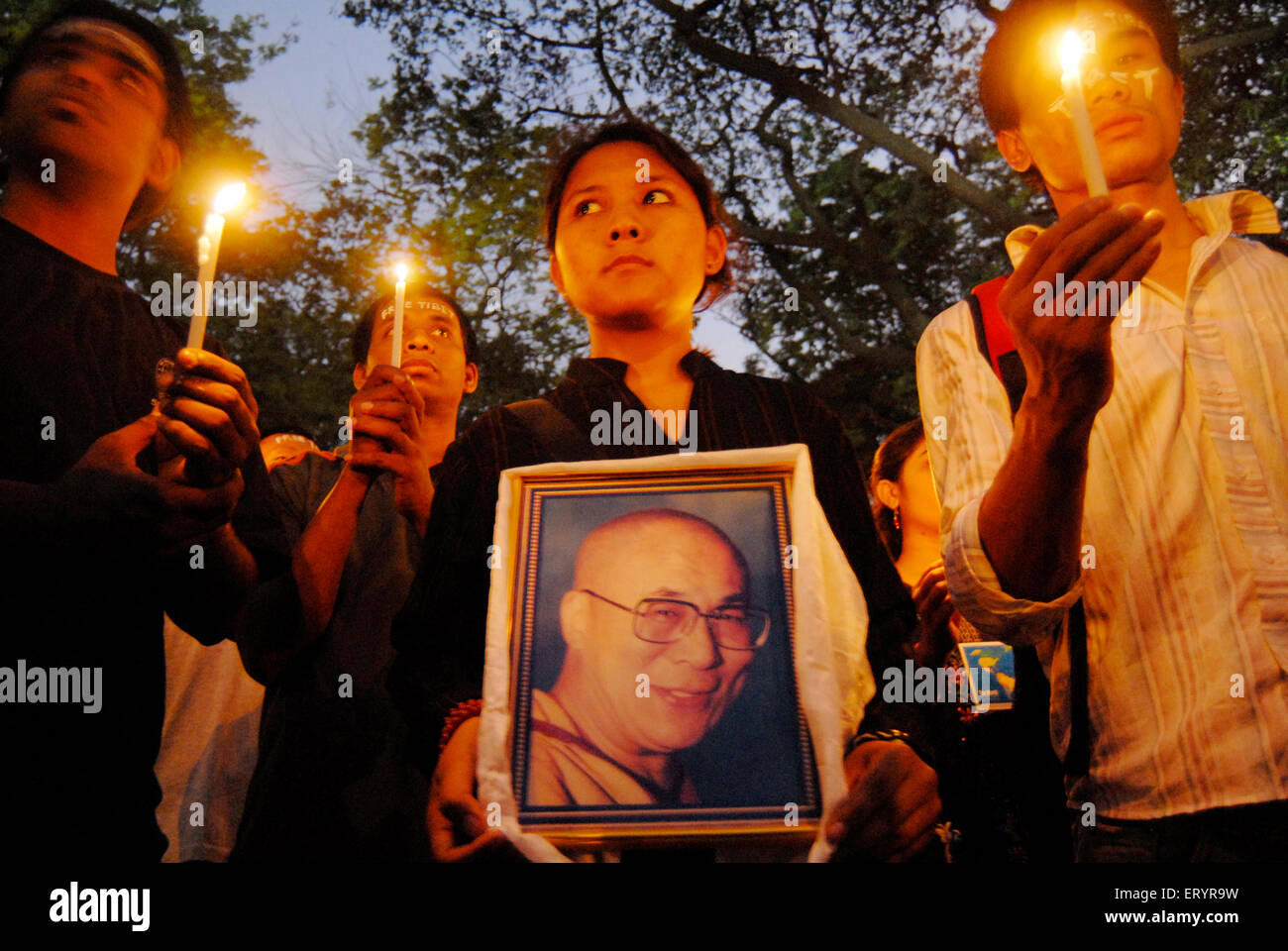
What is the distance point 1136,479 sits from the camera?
2002mm

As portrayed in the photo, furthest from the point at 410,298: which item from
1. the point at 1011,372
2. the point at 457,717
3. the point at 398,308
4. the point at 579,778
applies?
the point at 579,778

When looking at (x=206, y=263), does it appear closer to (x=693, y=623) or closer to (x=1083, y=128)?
(x=693, y=623)

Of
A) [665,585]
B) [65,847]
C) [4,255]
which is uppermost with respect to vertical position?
[4,255]

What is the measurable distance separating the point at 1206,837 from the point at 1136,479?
734mm

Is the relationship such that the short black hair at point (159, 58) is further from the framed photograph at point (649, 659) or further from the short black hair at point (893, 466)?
the short black hair at point (893, 466)

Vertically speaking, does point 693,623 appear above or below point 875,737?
above

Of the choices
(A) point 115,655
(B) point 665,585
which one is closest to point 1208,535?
(B) point 665,585

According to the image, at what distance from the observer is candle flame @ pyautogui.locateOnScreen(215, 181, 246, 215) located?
181cm

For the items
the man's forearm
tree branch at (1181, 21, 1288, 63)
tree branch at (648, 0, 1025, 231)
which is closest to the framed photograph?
the man's forearm

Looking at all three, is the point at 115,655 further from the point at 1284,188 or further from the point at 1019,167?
the point at 1284,188

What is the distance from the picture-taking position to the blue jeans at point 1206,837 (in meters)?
Answer: 1.70

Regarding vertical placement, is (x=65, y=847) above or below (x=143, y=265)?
below

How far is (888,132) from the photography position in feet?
32.4
